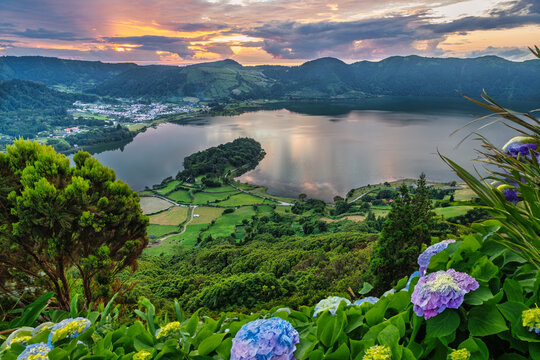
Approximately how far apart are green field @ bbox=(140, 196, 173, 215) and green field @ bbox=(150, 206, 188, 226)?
1.41 m

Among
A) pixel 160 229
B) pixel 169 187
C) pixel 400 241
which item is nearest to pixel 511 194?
pixel 400 241

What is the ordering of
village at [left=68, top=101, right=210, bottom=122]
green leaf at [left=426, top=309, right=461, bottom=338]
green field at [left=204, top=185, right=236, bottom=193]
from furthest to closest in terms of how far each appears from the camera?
village at [left=68, top=101, right=210, bottom=122] < green field at [left=204, top=185, right=236, bottom=193] < green leaf at [left=426, top=309, right=461, bottom=338]

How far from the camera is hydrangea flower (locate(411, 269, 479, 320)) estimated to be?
0.97m

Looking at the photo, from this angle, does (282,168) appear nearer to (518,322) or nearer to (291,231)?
(291,231)

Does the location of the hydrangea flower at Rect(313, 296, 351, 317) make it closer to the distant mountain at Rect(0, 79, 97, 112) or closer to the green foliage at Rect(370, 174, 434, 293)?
the green foliage at Rect(370, 174, 434, 293)

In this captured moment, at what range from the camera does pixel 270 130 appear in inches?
3597

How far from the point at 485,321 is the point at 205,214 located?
43197 mm

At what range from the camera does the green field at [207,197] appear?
157 feet

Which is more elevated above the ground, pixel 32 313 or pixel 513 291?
pixel 513 291

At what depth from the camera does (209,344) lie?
114 centimetres

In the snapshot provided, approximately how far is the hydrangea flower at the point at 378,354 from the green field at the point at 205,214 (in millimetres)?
40418

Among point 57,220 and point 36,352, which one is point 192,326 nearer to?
point 36,352

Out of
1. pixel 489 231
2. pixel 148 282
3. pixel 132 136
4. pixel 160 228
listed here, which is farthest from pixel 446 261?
pixel 132 136

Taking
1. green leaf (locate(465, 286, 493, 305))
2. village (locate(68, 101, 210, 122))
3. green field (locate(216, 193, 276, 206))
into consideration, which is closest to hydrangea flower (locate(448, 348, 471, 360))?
green leaf (locate(465, 286, 493, 305))
